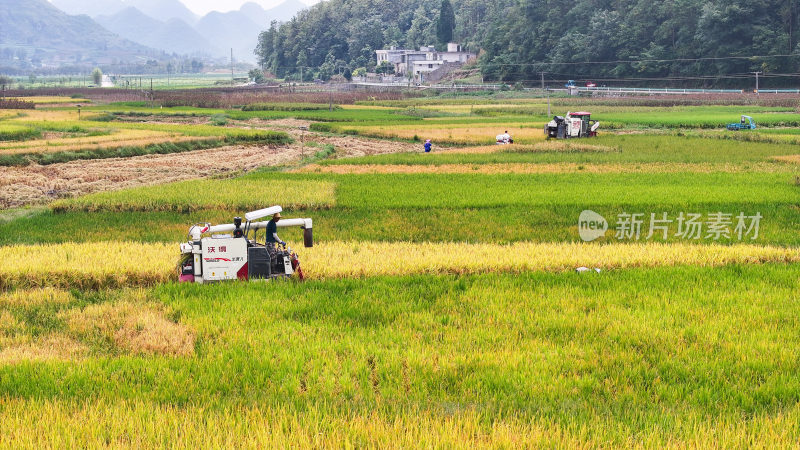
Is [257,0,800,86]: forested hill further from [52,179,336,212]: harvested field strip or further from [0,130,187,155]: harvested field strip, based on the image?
[52,179,336,212]: harvested field strip

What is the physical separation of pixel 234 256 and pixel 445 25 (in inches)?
5324

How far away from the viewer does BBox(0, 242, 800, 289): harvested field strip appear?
1192 centimetres

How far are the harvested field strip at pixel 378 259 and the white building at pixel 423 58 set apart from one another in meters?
117

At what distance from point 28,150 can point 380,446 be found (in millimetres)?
31356

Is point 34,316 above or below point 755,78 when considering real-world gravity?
below

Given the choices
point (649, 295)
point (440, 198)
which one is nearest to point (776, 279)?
point (649, 295)

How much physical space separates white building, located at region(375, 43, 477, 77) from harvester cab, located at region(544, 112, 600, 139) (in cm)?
8925

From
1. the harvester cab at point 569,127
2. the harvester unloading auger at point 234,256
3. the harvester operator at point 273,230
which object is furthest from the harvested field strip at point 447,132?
the harvester operator at point 273,230

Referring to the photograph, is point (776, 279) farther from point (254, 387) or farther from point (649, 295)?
point (254, 387)

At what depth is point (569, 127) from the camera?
134 feet

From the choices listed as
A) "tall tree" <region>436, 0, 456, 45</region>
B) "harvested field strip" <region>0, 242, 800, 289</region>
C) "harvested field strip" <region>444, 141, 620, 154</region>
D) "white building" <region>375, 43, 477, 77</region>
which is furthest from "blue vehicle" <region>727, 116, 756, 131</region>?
"tall tree" <region>436, 0, 456, 45</region>

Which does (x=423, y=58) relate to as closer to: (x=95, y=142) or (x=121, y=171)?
(x=95, y=142)

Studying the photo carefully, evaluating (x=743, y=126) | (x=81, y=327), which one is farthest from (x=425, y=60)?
(x=81, y=327)

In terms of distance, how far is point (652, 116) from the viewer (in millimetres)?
53844
